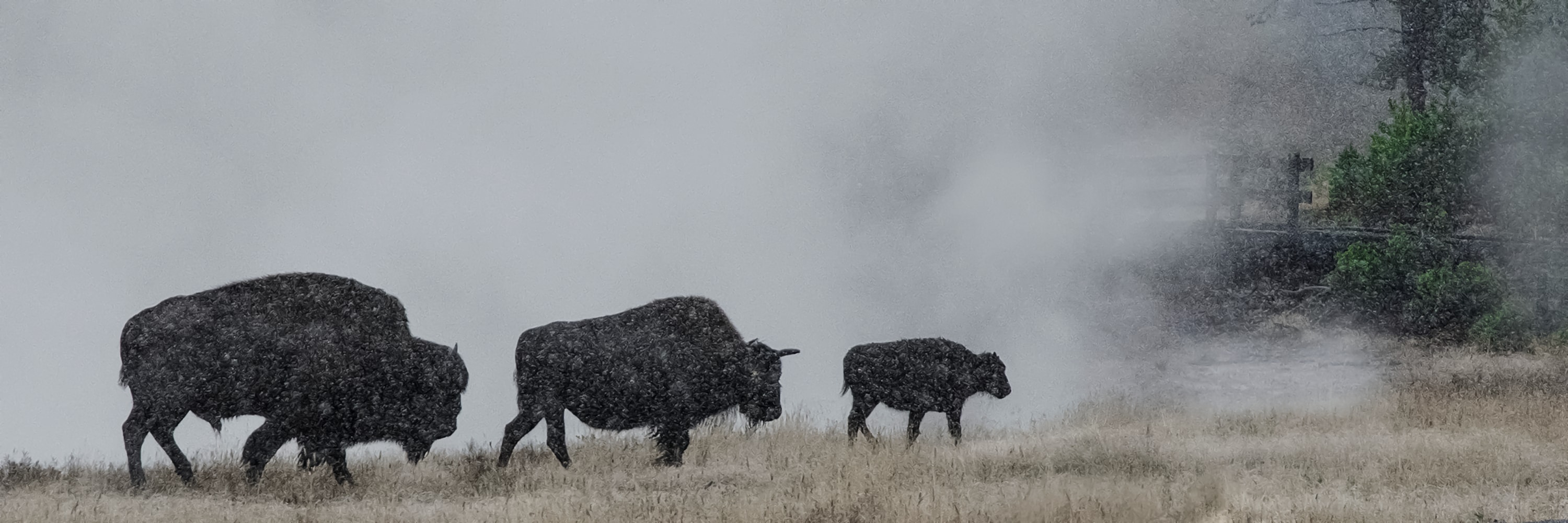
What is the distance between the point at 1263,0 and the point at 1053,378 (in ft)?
108

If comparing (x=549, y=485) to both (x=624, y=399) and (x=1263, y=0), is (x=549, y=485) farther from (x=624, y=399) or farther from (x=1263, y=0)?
(x=1263, y=0)

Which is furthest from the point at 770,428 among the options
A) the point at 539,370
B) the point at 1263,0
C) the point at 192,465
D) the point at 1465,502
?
the point at 1263,0

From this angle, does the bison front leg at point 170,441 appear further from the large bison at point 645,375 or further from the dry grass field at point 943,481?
the large bison at point 645,375

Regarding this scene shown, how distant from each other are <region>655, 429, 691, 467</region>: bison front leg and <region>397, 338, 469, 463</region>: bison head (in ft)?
5.80

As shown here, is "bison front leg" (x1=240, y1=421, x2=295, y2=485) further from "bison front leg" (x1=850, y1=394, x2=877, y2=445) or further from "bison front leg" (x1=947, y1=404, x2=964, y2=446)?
"bison front leg" (x1=947, y1=404, x2=964, y2=446)

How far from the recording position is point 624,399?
1155cm

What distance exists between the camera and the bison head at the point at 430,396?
437 inches

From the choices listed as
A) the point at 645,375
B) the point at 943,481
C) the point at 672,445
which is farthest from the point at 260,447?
the point at 943,481

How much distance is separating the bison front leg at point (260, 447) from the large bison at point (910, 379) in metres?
5.39

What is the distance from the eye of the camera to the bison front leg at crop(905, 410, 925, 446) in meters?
12.9

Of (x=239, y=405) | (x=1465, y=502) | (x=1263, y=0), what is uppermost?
Result: (x=1263, y=0)

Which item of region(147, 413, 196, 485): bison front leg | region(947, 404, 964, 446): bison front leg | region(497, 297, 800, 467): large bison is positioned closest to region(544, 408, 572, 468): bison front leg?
region(497, 297, 800, 467): large bison

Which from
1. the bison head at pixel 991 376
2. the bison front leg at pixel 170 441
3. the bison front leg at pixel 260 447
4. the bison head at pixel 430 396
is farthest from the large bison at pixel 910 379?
the bison front leg at pixel 170 441

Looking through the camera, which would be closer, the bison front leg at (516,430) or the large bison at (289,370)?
the large bison at (289,370)
